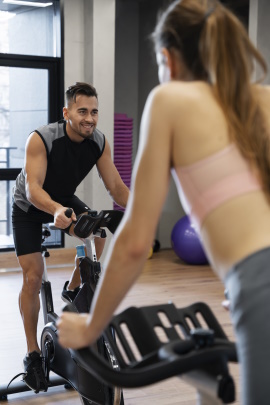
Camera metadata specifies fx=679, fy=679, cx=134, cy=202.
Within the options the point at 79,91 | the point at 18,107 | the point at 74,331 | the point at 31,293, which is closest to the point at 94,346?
the point at 31,293

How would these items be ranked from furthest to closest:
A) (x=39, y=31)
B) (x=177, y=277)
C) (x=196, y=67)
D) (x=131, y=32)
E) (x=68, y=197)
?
1. (x=131, y=32)
2. (x=39, y=31)
3. (x=177, y=277)
4. (x=68, y=197)
5. (x=196, y=67)

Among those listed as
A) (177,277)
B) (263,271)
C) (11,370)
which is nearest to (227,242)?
(263,271)

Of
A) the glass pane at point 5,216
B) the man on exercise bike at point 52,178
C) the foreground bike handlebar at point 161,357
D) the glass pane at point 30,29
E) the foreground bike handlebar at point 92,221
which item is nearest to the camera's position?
the foreground bike handlebar at point 161,357

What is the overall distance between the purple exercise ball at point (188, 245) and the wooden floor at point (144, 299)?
0.28ft

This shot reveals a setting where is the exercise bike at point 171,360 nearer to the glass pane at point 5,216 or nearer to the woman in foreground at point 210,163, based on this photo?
the woman in foreground at point 210,163

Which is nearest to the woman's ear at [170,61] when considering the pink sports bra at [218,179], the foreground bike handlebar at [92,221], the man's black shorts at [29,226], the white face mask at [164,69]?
the white face mask at [164,69]

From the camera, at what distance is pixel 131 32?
747 cm

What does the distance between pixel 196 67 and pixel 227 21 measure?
9cm

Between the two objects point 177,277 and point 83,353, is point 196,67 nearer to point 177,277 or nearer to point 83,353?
point 83,353

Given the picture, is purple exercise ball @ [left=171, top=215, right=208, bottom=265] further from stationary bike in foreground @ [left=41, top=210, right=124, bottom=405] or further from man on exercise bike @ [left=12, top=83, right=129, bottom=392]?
stationary bike in foreground @ [left=41, top=210, right=124, bottom=405]

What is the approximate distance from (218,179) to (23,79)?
18.0 ft

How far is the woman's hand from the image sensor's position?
1202 mm

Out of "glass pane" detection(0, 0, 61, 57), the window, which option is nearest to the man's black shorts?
the window

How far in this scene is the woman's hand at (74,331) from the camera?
1.20 metres
